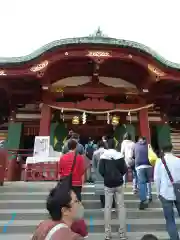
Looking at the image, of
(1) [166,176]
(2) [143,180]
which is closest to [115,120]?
(2) [143,180]

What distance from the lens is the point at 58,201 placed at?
5.74ft

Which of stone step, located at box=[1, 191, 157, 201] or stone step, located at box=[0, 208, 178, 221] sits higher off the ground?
stone step, located at box=[1, 191, 157, 201]

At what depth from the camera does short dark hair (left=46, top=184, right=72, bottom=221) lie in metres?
1.73

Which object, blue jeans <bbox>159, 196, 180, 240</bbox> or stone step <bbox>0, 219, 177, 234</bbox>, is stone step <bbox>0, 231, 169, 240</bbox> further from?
blue jeans <bbox>159, 196, 180, 240</bbox>

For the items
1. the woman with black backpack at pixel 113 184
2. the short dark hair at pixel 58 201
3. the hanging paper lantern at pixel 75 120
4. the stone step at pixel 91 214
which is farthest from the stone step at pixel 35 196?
the hanging paper lantern at pixel 75 120

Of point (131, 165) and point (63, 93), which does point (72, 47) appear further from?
point (131, 165)

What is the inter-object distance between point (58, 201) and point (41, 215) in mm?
4375

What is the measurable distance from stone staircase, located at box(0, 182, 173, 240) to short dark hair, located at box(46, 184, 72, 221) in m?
3.51

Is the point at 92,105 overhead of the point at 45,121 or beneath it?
overhead

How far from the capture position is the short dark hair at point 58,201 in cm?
173

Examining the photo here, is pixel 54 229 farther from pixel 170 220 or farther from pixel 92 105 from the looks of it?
pixel 92 105

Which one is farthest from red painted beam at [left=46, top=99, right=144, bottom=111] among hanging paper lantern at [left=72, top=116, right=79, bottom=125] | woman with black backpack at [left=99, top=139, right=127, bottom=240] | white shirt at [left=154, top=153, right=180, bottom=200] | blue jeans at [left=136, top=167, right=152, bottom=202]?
white shirt at [left=154, top=153, right=180, bottom=200]

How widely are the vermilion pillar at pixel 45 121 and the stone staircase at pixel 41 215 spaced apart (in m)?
3.73

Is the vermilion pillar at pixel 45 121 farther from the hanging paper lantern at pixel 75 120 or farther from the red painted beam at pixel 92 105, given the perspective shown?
the hanging paper lantern at pixel 75 120
